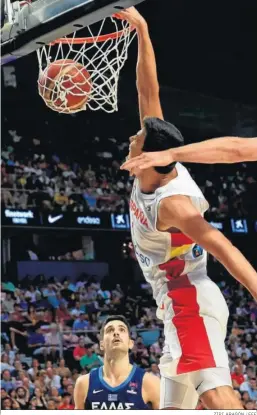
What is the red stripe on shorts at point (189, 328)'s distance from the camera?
4.73m

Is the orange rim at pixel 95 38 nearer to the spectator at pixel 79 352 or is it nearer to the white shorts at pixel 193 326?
the white shorts at pixel 193 326

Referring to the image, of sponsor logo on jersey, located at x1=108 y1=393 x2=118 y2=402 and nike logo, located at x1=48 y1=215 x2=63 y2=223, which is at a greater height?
nike logo, located at x1=48 y1=215 x2=63 y2=223

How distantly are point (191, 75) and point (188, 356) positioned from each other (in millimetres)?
8282

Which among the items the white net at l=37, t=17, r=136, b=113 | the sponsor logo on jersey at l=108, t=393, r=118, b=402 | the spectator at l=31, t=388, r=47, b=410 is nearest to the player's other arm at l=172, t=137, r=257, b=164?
the white net at l=37, t=17, r=136, b=113

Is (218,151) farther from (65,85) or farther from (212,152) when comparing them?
(65,85)

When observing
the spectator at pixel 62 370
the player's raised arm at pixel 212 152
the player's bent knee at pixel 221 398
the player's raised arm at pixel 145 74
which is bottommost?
the player's bent knee at pixel 221 398

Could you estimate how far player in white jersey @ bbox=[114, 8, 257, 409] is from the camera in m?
4.68

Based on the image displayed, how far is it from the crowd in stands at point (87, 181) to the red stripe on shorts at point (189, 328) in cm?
764

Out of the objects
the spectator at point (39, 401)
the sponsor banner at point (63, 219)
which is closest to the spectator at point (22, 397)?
the spectator at point (39, 401)

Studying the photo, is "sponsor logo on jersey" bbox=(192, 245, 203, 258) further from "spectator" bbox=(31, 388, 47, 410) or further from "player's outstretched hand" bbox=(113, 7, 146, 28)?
"spectator" bbox=(31, 388, 47, 410)

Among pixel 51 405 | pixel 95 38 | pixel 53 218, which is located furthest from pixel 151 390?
pixel 53 218

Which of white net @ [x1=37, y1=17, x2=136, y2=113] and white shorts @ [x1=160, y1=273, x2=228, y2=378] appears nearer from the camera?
white shorts @ [x1=160, y1=273, x2=228, y2=378]

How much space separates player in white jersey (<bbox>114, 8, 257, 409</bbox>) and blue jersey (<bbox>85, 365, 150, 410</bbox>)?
65 cm
